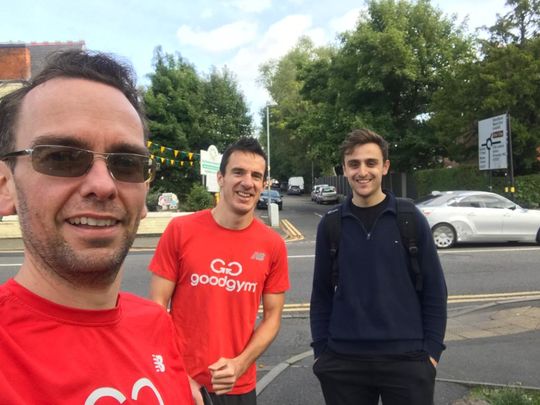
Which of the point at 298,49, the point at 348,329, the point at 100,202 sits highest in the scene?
the point at 298,49

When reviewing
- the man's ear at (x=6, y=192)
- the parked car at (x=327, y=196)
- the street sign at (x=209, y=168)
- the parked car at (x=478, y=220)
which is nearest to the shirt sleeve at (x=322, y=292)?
the man's ear at (x=6, y=192)

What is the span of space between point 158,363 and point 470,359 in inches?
168

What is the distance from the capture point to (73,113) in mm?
1226

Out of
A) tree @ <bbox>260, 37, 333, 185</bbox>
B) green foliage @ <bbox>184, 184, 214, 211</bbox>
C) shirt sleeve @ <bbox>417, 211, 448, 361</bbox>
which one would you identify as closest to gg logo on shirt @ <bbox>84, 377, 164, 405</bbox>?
shirt sleeve @ <bbox>417, 211, 448, 361</bbox>

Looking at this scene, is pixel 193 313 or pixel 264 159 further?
pixel 264 159

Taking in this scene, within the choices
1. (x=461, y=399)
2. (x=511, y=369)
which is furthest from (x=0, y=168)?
(x=511, y=369)

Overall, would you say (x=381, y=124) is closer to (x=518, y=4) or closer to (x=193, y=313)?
(x=518, y=4)

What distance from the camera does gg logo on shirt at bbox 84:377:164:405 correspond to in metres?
1.14

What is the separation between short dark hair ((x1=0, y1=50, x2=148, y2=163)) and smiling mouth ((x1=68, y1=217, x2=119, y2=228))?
26cm

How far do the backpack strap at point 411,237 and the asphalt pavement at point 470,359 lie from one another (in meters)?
1.81

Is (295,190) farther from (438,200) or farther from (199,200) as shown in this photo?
(438,200)

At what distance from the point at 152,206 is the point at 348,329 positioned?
20590mm

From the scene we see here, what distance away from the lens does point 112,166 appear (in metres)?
1.28

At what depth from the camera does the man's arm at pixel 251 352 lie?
6.82 feet
